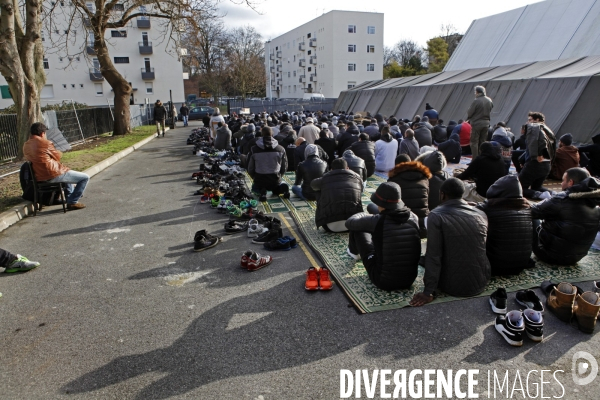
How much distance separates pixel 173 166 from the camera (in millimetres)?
14391

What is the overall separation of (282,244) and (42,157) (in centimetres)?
544

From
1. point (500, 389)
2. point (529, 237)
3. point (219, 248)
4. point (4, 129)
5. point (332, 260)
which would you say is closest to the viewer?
point (500, 389)

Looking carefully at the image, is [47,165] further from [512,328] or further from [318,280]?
[512,328]

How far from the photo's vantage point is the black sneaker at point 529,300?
3998 mm

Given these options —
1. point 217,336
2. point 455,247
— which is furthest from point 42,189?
point 455,247

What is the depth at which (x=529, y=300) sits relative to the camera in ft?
13.6

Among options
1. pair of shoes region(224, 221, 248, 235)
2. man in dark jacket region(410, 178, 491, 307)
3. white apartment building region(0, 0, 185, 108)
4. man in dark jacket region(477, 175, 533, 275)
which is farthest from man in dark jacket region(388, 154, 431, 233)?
white apartment building region(0, 0, 185, 108)

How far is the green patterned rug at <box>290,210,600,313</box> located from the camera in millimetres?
4426

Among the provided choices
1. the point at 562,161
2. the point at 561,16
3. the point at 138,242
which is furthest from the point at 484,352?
the point at 561,16

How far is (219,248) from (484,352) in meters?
3.98

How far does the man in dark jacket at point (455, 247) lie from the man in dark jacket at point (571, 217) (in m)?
1.18

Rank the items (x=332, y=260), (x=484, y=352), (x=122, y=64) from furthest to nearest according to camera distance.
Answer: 1. (x=122, y=64)
2. (x=332, y=260)
3. (x=484, y=352)

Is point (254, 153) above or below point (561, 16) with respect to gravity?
below

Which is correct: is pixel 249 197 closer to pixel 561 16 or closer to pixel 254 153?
pixel 254 153
